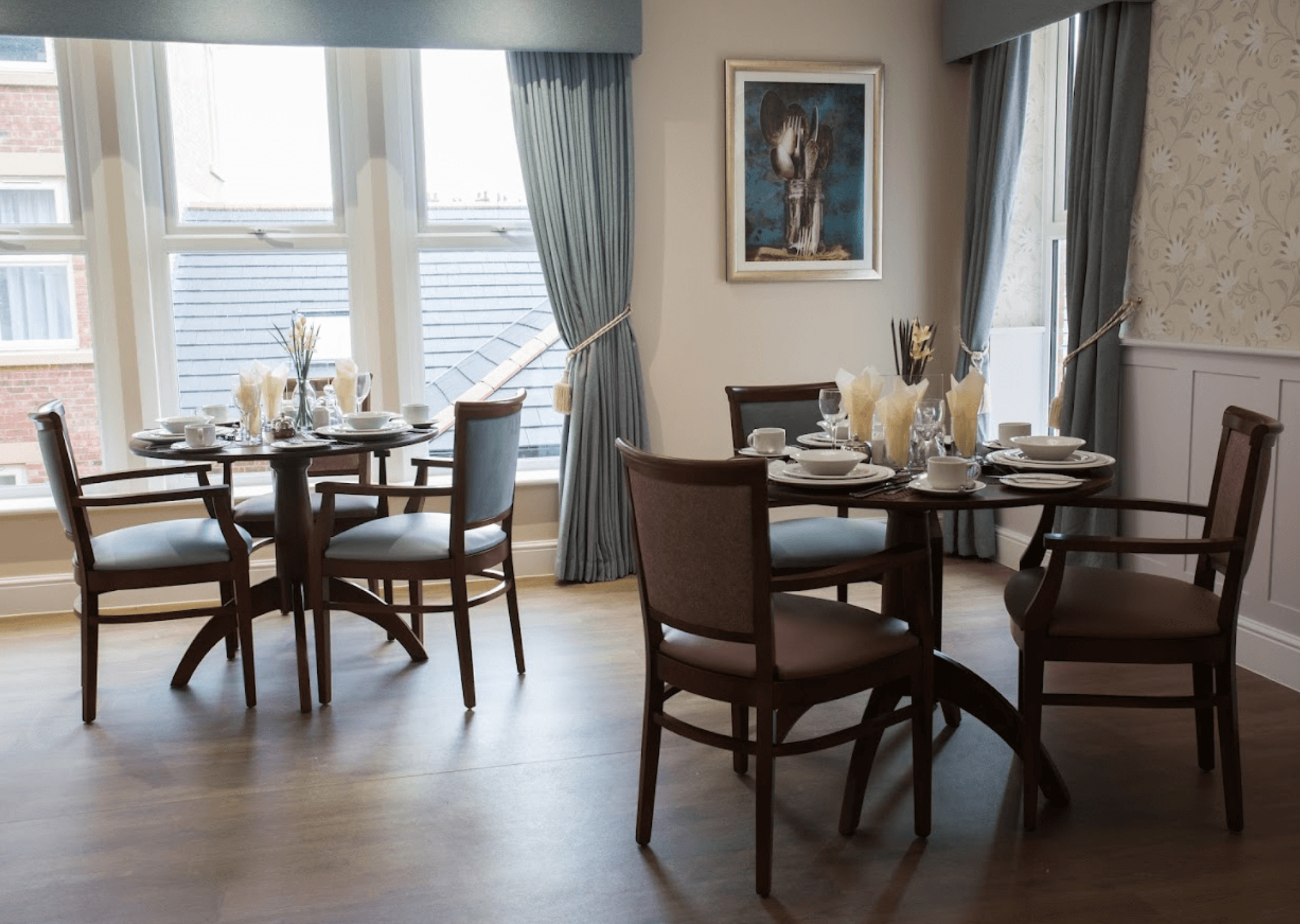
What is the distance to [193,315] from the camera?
4.69 meters

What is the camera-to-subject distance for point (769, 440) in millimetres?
3180

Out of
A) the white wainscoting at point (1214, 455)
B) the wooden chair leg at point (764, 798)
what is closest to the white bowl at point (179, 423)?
the wooden chair leg at point (764, 798)

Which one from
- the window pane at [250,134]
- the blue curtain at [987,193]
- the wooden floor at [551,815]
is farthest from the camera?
the blue curtain at [987,193]

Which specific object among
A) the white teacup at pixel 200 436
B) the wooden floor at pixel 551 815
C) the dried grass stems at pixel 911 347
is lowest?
the wooden floor at pixel 551 815

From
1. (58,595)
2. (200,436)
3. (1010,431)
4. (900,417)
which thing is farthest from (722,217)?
(58,595)

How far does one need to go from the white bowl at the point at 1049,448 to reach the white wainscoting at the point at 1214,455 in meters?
0.92

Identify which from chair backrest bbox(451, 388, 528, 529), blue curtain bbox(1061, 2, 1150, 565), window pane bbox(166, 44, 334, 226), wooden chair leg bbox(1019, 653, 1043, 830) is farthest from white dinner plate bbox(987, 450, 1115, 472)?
window pane bbox(166, 44, 334, 226)

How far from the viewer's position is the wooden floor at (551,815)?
7.75 ft

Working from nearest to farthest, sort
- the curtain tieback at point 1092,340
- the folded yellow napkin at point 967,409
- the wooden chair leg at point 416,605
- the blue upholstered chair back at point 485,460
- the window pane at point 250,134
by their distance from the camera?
1. the folded yellow napkin at point 967,409
2. the blue upholstered chair back at point 485,460
3. the wooden chair leg at point 416,605
4. the curtain tieback at point 1092,340
5. the window pane at point 250,134

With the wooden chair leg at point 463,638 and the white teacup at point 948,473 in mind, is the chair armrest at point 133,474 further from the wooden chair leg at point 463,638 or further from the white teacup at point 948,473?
the white teacup at point 948,473

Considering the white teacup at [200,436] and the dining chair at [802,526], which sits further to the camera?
the white teacup at [200,436]

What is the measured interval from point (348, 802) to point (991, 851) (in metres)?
1.49

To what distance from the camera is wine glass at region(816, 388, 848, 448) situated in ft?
10.3

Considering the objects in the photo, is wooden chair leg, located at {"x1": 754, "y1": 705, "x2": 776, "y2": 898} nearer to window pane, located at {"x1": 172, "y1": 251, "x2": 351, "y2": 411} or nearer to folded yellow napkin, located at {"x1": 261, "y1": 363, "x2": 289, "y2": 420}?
folded yellow napkin, located at {"x1": 261, "y1": 363, "x2": 289, "y2": 420}
